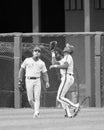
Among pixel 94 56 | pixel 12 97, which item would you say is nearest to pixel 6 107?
pixel 12 97

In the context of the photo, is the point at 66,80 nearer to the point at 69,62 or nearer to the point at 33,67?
the point at 69,62

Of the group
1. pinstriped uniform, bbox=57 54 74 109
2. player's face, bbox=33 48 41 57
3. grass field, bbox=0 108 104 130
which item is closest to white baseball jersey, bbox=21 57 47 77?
player's face, bbox=33 48 41 57

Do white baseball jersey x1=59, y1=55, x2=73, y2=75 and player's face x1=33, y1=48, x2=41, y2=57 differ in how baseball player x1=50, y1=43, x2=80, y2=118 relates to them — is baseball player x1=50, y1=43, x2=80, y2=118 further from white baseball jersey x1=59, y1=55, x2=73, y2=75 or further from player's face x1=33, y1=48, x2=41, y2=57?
player's face x1=33, y1=48, x2=41, y2=57

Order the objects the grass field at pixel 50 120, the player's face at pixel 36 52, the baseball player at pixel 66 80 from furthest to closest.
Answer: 1. the player's face at pixel 36 52
2. the baseball player at pixel 66 80
3. the grass field at pixel 50 120

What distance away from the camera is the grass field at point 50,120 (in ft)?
49.0

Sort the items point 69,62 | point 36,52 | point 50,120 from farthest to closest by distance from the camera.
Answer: point 36,52
point 69,62
point 50,120

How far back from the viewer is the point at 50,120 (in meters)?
16.7

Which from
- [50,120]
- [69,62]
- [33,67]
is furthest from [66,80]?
[50,120]

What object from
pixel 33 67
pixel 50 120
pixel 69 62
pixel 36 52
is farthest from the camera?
pixel 33 67

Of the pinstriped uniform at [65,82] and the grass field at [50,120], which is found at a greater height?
the pinstriped uniform at [65,82]

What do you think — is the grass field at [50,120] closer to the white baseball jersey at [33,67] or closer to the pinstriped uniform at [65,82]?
the pinstriped uniform at [65,82]

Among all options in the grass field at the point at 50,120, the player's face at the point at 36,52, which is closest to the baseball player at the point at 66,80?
the grass field at the point at 50,120

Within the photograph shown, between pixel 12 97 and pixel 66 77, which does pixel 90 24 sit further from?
pixel 66 77

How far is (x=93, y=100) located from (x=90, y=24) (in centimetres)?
554
